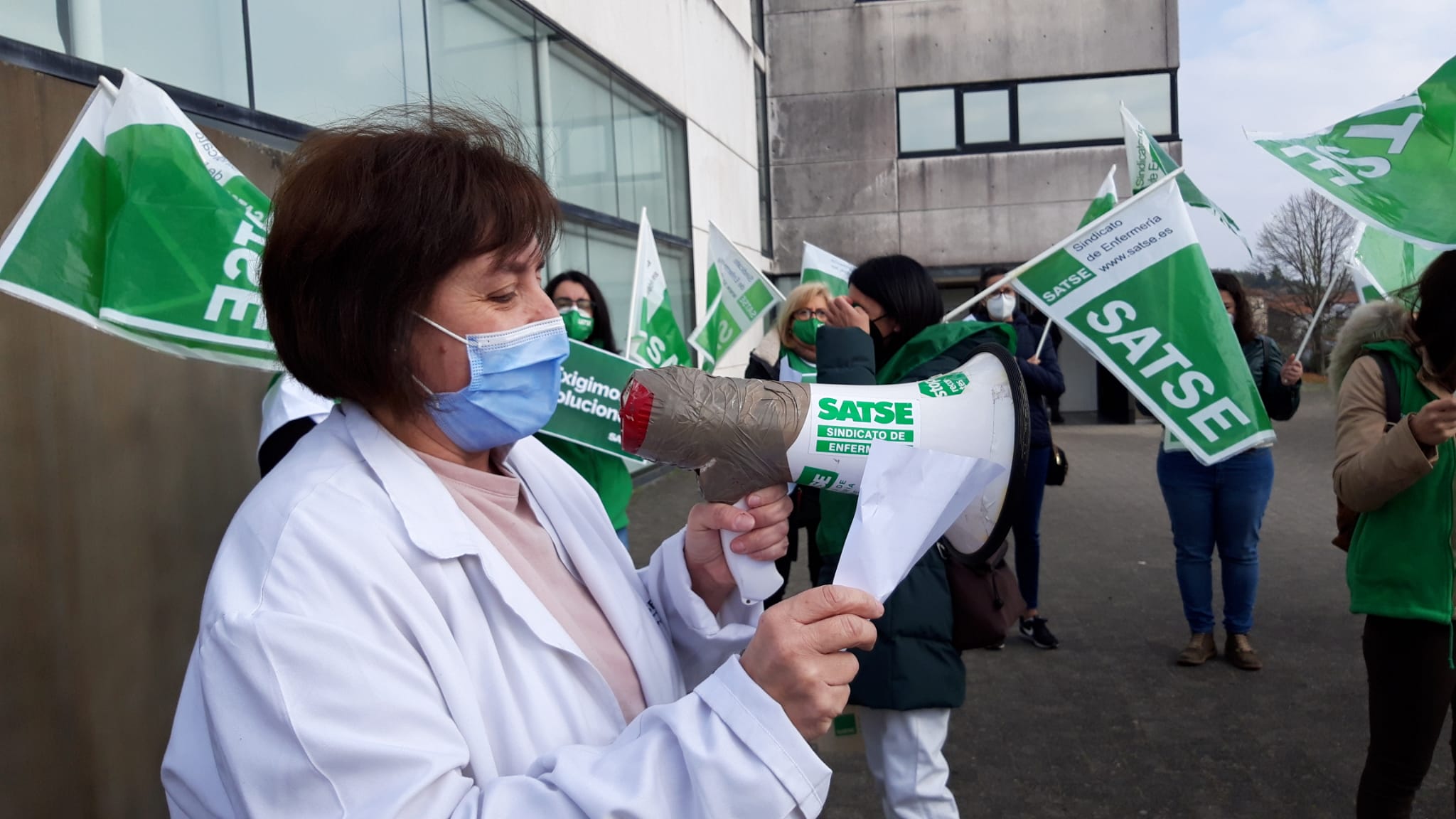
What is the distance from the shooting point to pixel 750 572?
1462mm

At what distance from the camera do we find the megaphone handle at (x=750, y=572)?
146 cm

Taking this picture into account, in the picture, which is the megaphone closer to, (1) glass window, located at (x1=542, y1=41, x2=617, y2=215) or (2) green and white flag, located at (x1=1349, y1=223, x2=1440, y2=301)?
(2) green and white flag, located at (x1=1349, y1=223, x2=1440, y2=301)

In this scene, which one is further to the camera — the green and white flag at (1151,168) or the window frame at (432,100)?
the green and white flag at (1151,168)

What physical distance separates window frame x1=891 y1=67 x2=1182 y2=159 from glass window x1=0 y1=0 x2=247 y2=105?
14.6 metres

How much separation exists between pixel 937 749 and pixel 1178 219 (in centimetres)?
214

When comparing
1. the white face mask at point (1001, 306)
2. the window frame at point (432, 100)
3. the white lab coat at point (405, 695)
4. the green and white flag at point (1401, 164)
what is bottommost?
the white lab coat at point (405, 695)

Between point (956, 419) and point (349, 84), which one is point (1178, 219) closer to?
point (956, 419)

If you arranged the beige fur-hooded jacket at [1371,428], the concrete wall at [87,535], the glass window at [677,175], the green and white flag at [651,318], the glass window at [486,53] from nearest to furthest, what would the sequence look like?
the beige fur-hooded jacket at [1371,428]
the concrete wall at [87,535]
the green and white flag at [651,318]
the glass window at [486,53]
the glass window at [677,175]

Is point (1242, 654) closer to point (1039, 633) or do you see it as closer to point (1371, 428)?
point (1039, 633)

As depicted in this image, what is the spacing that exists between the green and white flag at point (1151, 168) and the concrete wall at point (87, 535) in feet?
13.7

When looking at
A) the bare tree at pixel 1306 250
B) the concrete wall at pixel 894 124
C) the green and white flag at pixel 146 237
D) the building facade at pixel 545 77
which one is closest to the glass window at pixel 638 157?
the building facade at pixel 545 77

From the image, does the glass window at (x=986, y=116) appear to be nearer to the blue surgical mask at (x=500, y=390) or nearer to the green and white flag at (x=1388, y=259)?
the green and white flag at (x=1388, y=259)

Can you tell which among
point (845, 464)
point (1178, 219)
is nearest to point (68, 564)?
point (845, 464)

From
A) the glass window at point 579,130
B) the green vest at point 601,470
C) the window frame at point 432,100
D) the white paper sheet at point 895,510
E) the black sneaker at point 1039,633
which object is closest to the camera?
the white paper sheet at point 895,510
